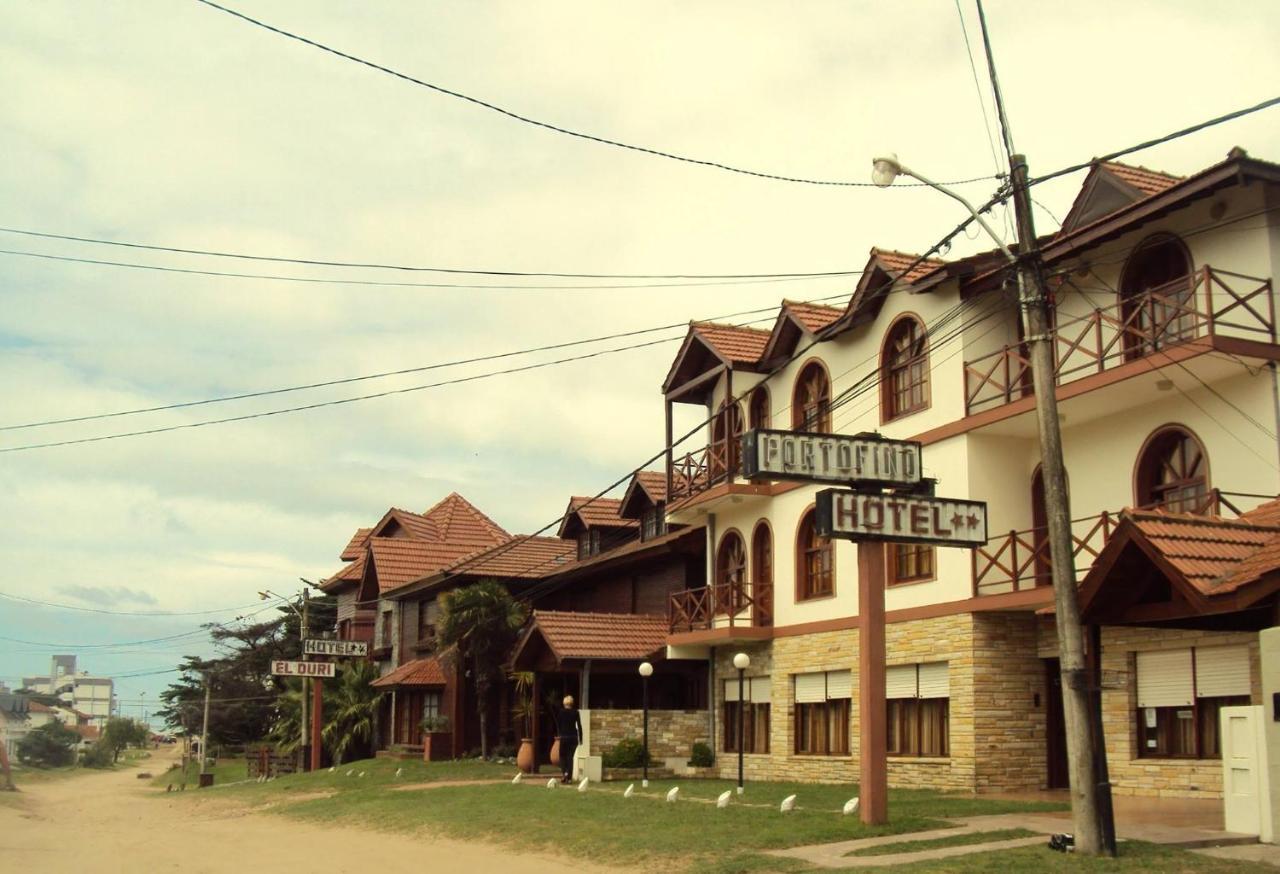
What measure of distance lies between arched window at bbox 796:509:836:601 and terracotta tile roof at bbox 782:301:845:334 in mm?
3974

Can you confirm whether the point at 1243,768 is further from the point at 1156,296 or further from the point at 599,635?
the point at 599,635

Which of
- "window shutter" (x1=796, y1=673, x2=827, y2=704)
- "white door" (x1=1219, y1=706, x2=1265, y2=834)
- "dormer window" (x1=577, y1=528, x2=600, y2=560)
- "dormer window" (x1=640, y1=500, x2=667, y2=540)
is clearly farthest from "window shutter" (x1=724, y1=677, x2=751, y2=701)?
"white door" (x1=1219, y1=706, x2=1265, y2=834)

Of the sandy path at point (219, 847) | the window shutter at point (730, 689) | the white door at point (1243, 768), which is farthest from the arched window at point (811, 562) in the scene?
the white door at point (1243, 768)

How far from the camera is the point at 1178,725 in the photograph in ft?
66.3

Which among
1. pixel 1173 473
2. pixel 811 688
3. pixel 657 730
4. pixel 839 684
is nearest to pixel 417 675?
pixel 657 730

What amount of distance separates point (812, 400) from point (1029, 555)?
706cm

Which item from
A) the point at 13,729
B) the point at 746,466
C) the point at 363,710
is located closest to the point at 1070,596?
the point at 746,466

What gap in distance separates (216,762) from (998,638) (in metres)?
60.6

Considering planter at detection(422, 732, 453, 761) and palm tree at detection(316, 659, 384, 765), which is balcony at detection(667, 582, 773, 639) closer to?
planter at detection(422, 732, 453, 761)

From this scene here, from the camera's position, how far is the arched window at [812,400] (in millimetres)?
28422

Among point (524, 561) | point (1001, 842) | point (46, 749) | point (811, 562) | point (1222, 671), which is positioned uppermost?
point (524, 561)

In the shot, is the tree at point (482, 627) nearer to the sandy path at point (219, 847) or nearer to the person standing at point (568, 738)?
the sandy path at point (219, 847)

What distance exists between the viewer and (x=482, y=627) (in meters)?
38.9

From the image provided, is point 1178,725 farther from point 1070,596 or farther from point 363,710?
point 363,710
